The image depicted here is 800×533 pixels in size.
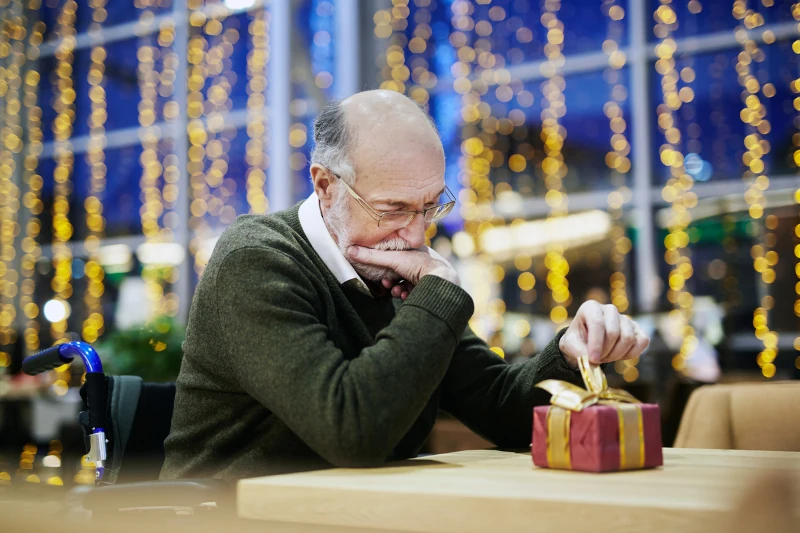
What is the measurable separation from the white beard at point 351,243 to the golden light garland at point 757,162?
415cm

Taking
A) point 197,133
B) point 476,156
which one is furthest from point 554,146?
point 197,133

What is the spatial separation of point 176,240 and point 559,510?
676 cm

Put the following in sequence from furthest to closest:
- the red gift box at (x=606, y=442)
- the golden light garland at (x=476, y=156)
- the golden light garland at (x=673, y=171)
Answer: the golden light garland at (x=476, y=156)
the golden light garland at (x=673, y=171)
the red gift box at (x=606, y=442)

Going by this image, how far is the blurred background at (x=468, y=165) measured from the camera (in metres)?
5.17

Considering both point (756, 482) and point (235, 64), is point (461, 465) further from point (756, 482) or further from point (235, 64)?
point (235, 64)

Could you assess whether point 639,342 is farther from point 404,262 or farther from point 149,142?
point 149,142

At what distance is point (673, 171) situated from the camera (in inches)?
219

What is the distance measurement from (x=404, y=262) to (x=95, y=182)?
6998 millimetres

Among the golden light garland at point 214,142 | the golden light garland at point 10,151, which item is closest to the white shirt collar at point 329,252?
the golden light garland at point 214,142

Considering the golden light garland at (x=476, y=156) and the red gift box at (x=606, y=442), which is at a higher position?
the golden light garland at (x=476, y=156)

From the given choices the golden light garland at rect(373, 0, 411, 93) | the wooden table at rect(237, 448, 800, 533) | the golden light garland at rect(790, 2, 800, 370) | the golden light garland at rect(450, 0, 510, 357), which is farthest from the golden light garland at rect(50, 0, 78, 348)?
the wooden table at rect(237, 448, 800, 533)

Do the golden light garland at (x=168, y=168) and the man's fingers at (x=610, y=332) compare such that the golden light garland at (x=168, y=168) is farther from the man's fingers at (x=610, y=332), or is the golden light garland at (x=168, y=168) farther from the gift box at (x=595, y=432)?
the gift box at (x=595, y=432)

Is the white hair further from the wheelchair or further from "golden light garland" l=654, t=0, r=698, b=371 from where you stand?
"golden light garland" l=654, t=0, r=698, b=371

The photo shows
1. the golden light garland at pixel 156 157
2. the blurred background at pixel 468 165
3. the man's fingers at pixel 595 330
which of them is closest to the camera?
the man's fingers at pixel 595 330
